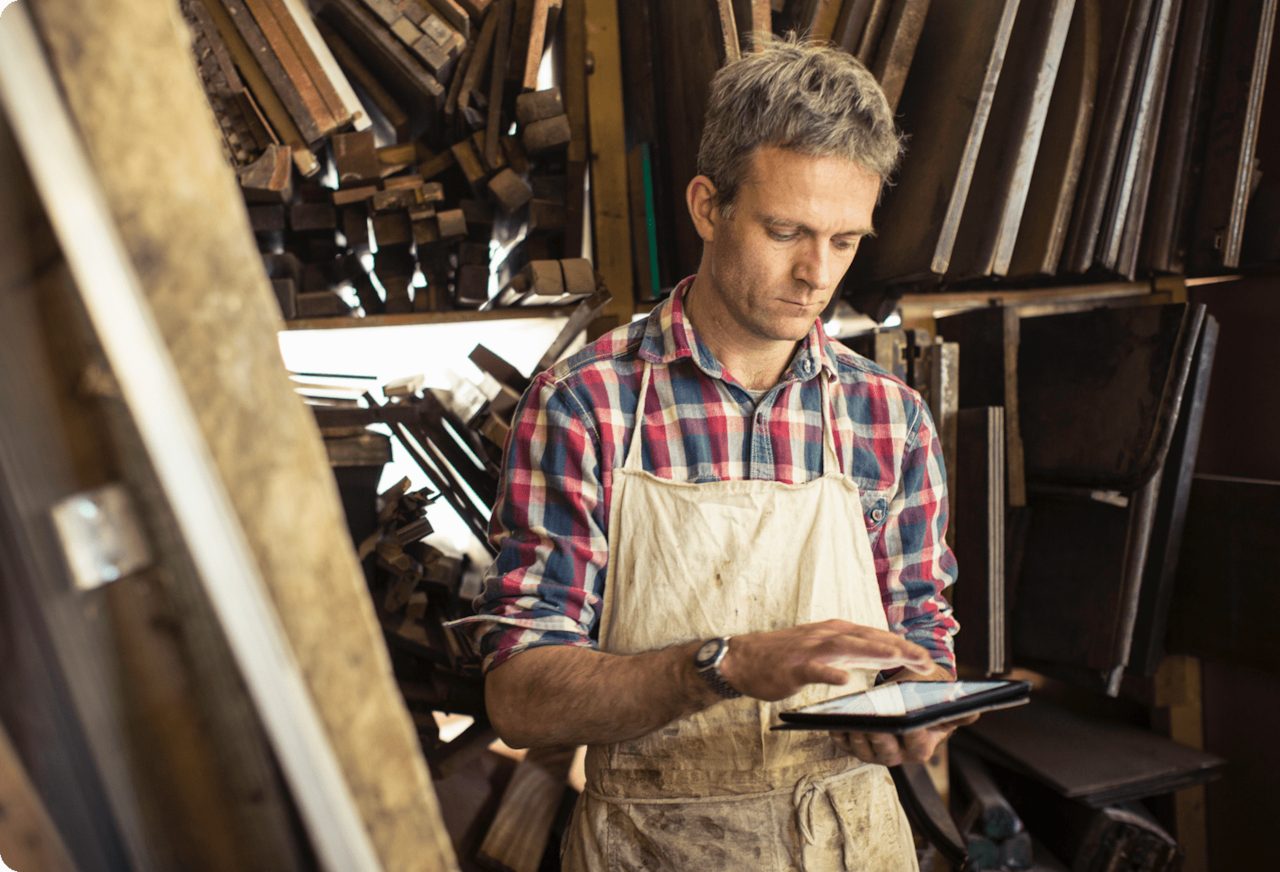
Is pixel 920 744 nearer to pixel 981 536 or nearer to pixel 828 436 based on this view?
pixel 828 436

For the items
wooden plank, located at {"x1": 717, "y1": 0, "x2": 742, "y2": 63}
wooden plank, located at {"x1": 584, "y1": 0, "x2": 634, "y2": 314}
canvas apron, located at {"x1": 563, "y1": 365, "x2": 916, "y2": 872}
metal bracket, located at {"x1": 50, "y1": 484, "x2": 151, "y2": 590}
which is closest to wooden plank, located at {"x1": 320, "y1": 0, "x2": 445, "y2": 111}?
wooden plank, located at {"x1": 584, "y1": 0, "x2": 634, "y2": 314}

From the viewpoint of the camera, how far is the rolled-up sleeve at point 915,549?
4.40 feet

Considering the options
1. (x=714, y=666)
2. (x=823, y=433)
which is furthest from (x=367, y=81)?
(x=714, y=666)

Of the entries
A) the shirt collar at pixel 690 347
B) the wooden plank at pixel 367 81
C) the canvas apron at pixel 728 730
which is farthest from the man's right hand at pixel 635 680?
the wooden plank at pixel 367 81

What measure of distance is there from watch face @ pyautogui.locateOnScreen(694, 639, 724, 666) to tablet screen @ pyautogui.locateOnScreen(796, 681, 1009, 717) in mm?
132

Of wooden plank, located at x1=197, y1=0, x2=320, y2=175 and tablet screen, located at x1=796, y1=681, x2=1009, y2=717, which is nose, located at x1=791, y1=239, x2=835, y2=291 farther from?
wooden plank, located at x1=197, y1=0, x2=320, y2=175

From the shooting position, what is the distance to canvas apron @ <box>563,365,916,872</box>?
1.14 m

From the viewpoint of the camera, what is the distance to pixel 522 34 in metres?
1.91

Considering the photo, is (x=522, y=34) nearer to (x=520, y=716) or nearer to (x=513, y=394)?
(x=513, y=394)

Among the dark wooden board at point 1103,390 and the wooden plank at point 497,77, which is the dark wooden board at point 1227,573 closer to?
the dark wooden board at point 1103,390

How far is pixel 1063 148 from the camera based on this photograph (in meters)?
1.78

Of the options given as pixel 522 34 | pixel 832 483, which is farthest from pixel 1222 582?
pixel 522 34

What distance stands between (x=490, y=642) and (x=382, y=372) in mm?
1159

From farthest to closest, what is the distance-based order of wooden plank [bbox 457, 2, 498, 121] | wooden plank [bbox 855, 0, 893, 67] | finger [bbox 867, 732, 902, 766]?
wooden plank [bbox 457, 2, 498, 121]
wooden plank [bbox 855, 0, 893, 67]
finger [bbox 867, 732, 902, 766]
